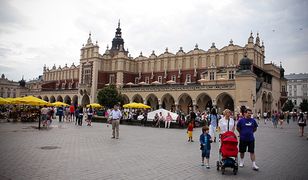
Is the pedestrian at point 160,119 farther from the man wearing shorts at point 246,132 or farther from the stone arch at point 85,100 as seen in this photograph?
the stone arch at point 85,100

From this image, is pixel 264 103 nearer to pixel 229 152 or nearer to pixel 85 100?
pixel 85 100

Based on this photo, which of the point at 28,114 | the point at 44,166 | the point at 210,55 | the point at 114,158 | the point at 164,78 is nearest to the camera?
the point at 44,166

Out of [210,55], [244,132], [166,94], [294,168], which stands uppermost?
[210,55]

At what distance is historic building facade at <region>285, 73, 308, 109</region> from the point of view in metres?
90.6

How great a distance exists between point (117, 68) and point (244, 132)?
51.0 m

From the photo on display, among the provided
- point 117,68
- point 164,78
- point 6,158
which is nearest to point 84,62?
point 117,68

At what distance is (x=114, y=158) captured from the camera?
8.45 meters

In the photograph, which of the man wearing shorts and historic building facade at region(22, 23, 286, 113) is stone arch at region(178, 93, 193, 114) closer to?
historic building facade at region(22, 23, 286, 113)

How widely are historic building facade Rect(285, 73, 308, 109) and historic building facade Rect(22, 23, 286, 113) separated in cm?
4084

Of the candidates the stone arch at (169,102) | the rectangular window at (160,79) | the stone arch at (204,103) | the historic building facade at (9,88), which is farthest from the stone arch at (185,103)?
the historic building facade at (9,88)

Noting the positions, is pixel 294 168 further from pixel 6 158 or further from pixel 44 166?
pixel 6 158

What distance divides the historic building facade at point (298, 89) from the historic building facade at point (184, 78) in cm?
4084

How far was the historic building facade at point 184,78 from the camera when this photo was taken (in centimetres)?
3775

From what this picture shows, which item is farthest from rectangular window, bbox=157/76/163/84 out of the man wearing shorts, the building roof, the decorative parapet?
the building roof
